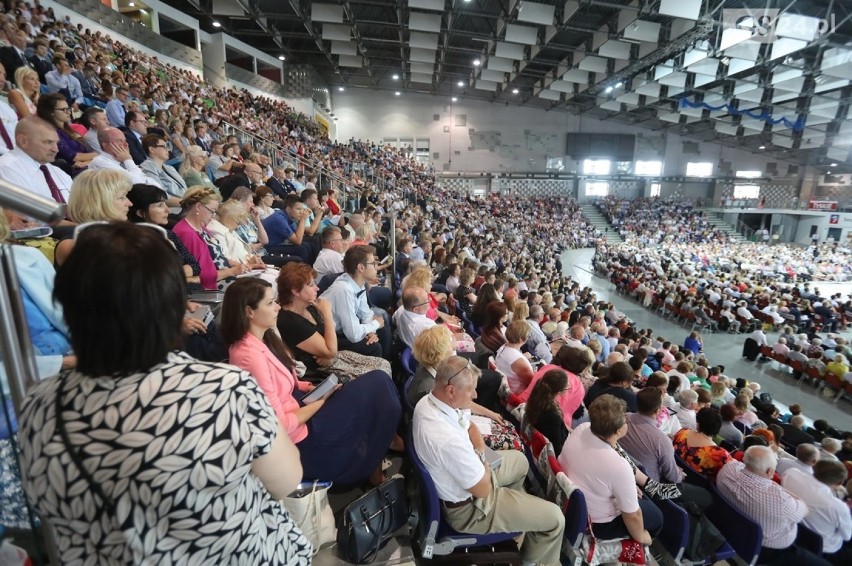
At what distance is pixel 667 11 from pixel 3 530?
1424 centimetres

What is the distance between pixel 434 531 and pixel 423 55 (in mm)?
21265

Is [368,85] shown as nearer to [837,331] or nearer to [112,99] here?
[112,99]

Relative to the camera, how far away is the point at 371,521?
185 centimetres

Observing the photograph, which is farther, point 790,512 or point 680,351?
point 680,351

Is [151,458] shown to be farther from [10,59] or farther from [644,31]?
[644,31]

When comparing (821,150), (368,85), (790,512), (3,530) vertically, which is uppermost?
(368,85)

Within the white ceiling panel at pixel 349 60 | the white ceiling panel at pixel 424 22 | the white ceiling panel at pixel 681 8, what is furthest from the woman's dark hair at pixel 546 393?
the white ceiling panel at pixel 349 60

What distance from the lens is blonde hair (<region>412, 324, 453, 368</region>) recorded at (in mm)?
2471

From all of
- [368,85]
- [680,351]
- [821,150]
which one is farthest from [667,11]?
[821,150]

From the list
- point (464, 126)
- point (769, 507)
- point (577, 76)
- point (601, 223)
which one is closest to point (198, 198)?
point (769, 507)

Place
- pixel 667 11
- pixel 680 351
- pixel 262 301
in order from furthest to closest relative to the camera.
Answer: pixel 667 11, pixel 680 351, pixel 262 301

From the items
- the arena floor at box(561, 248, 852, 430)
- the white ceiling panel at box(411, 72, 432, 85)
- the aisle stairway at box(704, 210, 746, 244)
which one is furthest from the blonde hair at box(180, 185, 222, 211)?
the aisle stairway at box(704, 210, 746, 244)

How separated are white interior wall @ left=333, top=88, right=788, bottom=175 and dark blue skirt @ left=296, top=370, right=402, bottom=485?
2833 centimetres

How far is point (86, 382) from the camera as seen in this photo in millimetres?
799
